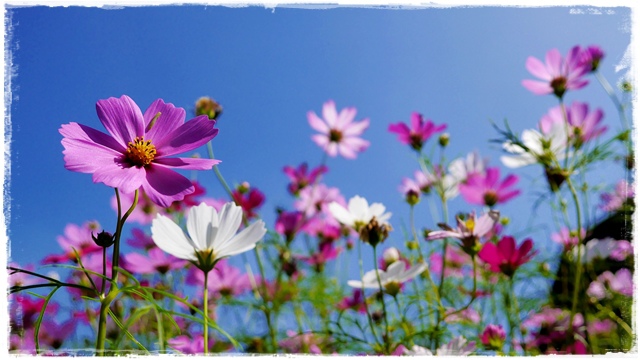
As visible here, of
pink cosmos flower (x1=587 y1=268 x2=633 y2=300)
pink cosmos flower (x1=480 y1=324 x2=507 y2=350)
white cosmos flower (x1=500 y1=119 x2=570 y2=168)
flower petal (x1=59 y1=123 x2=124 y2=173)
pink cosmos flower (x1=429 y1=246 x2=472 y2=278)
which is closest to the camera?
flower petal (x1=59 y1=123 x2=124 y2=173)

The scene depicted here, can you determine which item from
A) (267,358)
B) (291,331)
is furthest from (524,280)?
(267,358)

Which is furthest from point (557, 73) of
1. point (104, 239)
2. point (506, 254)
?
point (104, 239)

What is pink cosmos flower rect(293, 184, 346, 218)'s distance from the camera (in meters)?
1.18

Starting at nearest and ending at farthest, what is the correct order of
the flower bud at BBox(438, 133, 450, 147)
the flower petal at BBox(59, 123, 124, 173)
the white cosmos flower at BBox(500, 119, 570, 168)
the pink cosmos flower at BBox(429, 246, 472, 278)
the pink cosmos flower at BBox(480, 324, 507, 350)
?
the flower petal at BBox(59, 123, 124, 173)
the pink cosmos flower at BBox(480, 324, 507, 350)
the white cosmos flower at BBox(500, 119, 570, 168)
the flower bud at BBox(438, 133, 450, 147)
the pink cosmos flower at BBox(429, 246, 472, 278)

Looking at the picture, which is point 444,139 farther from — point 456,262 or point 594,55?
point 456,262

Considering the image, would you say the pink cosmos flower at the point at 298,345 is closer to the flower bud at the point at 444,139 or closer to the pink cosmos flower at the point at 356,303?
the pink cosmos flower at the point at 356,303

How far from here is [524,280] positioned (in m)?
1.05

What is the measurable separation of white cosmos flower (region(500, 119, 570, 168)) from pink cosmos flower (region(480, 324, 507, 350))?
0.25 metres

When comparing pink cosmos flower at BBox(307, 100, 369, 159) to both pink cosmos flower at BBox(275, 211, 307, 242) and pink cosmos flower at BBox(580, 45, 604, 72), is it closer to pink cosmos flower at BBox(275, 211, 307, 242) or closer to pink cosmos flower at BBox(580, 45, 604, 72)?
pink cosmos flower at BBox(275, 211, 307, 242)

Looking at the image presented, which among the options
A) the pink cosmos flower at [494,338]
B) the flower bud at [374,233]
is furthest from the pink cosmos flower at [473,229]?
the pink cosmos flower at [494,338]

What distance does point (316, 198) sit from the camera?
1.21 m

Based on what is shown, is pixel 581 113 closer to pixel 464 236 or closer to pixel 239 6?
pixel 464 236

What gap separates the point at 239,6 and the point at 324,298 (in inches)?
31.1

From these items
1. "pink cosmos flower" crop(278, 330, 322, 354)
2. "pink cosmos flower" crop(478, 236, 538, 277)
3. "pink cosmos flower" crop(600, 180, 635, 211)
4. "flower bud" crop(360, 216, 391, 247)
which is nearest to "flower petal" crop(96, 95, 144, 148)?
"flower bud" crop(360, 216, 391, 247)
